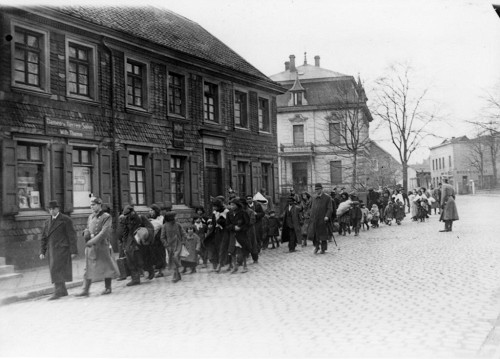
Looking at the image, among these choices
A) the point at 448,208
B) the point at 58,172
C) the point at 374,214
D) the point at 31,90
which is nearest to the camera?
the point at 31,90

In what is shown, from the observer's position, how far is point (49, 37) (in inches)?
553

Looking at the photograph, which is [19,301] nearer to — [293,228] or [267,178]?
[293,228]

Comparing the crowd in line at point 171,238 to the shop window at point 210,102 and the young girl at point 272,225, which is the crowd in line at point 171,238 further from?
the shop window at point 210,102

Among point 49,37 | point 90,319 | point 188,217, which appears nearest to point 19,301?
point 90,319

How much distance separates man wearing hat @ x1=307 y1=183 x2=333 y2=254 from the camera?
14273mm

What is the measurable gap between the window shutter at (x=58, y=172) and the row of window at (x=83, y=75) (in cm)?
156

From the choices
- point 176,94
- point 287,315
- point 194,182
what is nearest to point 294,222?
point 194,182

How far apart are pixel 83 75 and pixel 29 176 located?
11.6ft

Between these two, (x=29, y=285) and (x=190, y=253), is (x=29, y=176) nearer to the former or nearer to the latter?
(x=29, y=285)

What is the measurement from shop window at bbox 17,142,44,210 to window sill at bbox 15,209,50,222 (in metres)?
0.15

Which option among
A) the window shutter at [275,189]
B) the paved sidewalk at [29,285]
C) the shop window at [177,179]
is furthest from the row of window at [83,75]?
the window shutter at [275,189]

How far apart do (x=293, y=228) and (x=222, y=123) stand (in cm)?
797

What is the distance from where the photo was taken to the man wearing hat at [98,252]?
31.4ft

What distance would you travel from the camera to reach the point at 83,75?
50.9 ft
